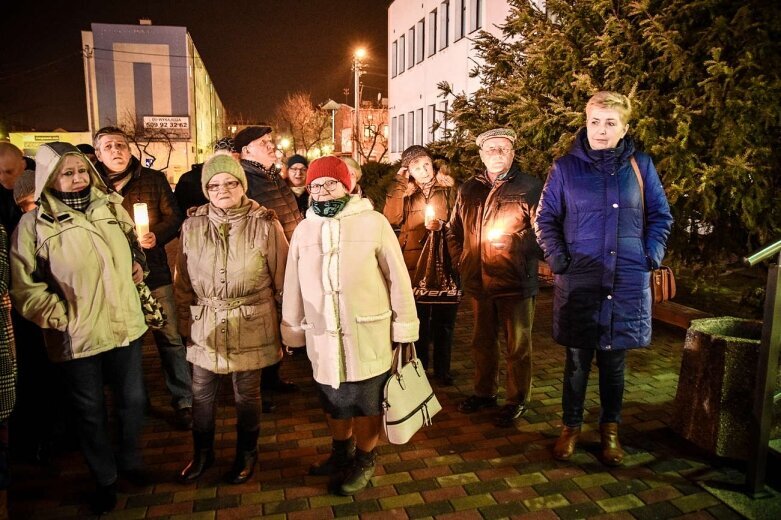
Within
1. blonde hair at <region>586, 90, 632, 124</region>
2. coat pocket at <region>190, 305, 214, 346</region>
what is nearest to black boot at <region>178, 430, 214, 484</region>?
coat pocket at <region>190, 305, 214, 346</region>

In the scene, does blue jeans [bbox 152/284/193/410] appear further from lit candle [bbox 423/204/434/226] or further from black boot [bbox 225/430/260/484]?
lit candle [bbox 423/204/434/226]

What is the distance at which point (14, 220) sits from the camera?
13.2ft

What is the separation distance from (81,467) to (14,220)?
1812 mm

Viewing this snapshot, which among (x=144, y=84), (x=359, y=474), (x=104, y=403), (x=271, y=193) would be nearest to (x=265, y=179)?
(x=271, y=193)

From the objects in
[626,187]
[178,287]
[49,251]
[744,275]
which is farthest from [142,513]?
[744,275]

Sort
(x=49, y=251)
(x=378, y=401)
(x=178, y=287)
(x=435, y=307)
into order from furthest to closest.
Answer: (x=435, y=307), (x=178, y=287), (x=378, y=401), (x=49, y=251)

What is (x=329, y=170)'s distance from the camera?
330 centimetres

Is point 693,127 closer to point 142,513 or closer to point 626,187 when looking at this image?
point 626,187

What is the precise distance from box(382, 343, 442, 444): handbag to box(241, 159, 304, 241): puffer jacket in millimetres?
1891

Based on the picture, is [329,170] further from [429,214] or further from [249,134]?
[249,134]

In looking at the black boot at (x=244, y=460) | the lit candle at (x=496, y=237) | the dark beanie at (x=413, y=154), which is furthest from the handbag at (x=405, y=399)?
the dark beanie at (x=413, y=154)

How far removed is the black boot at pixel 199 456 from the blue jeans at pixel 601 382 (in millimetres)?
2482

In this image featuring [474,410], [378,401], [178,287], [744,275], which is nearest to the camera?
[378,401]

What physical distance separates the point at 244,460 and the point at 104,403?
95cm
